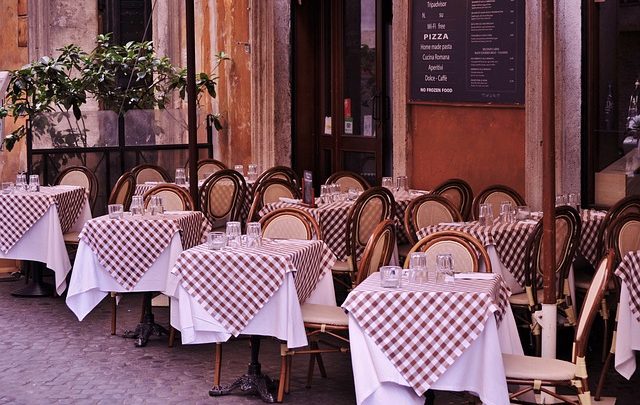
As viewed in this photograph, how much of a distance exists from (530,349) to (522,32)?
2.91 metres

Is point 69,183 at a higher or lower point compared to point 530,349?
higher

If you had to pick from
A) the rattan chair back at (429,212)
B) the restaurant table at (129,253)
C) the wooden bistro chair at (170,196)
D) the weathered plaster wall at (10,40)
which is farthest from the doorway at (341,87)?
the restaurant table at (129,253)

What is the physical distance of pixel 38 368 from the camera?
25.3ft

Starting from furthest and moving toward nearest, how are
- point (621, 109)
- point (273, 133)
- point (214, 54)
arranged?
point (214, 54)
point (273, 133)
point (621, 109)

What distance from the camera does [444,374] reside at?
18.6ft

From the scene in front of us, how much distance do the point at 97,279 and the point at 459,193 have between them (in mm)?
2920

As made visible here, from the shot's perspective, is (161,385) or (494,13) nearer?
(161,385)

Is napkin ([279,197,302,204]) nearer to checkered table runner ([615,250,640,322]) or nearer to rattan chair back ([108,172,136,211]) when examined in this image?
rattan chair back ([108,172,136,211])

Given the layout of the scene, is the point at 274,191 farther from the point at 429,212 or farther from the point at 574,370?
the point at 574,370

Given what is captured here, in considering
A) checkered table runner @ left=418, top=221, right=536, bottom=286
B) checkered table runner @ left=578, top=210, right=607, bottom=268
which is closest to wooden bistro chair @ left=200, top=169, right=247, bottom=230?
checkered table runner @ left=418, top=221, right=536, bottom=286

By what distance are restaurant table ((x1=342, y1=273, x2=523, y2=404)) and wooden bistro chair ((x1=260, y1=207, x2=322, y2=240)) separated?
186cm

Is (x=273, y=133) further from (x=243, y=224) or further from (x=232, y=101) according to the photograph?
(x=243, y=224)

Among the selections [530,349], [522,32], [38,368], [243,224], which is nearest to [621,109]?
[522,32]

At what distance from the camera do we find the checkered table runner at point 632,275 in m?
6.66
